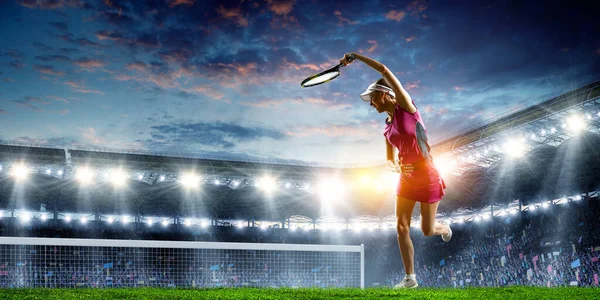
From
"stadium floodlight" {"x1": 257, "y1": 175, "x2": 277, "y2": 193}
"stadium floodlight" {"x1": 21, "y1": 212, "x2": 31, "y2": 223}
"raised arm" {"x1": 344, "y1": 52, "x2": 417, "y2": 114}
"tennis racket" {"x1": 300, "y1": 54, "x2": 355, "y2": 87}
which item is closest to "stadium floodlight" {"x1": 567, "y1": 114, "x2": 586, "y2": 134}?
"stadium floodlight" {"x1": 257, "y1": 175, "x2": 277, "y2": 193}

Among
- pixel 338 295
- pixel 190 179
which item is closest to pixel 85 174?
pixel 190 179

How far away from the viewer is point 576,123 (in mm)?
20609

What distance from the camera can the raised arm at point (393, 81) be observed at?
202 inches

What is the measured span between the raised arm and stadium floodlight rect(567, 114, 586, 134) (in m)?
17.9

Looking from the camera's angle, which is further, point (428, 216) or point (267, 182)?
point (267, 182)

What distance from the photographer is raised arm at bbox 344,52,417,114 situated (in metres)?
5.14

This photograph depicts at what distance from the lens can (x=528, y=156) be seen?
1021 inches

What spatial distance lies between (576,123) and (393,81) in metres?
18.4

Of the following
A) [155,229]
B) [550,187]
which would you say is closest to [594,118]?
[550,187]

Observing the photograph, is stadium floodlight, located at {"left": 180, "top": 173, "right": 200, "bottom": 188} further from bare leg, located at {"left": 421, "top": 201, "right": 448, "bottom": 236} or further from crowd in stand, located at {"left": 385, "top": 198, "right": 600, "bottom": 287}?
bare leg, located at {"left": 421, "top": 201, "right": 448, "bottom": 236}

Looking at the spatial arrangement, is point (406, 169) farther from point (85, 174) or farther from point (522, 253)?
point (522, 253)

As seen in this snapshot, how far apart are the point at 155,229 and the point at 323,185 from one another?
43.9 feet

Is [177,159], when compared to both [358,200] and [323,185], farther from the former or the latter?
[358,200]

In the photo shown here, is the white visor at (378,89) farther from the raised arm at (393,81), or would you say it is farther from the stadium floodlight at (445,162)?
the stadium floodlight at (445,162)
